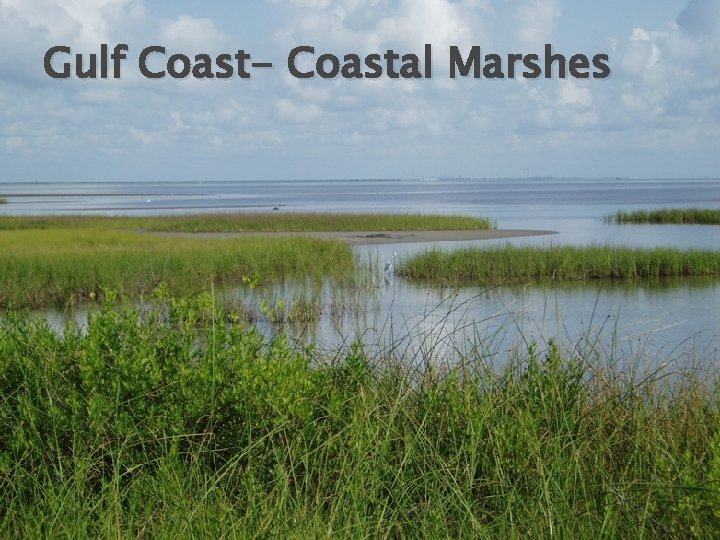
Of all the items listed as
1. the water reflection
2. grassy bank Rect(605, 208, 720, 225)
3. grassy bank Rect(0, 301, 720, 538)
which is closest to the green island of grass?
the water reflection

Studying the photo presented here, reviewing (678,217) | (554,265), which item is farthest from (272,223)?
(678,217)

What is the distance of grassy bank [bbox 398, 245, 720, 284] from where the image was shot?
21.9m

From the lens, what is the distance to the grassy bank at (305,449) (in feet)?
14.3

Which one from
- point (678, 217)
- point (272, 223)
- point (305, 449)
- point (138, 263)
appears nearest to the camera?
point (305, 449)

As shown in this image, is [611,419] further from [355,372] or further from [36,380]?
[36,380]

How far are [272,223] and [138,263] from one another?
20864 millimetres

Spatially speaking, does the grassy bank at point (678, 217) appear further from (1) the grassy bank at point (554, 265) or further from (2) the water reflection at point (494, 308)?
(2) the water reflection at point (494, 308)

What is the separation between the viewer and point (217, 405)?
524cm

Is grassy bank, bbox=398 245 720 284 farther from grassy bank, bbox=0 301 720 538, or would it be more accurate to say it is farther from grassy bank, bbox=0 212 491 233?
grassy bank, bbox=0 212 491 233

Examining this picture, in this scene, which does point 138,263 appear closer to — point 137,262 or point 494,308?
point 137,262

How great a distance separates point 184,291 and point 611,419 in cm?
1306

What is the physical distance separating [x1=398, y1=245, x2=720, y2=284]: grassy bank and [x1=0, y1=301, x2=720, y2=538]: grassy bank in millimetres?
15494

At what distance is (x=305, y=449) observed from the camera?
4.94 meters

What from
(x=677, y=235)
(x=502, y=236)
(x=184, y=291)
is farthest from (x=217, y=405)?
(x=677, y=235)
